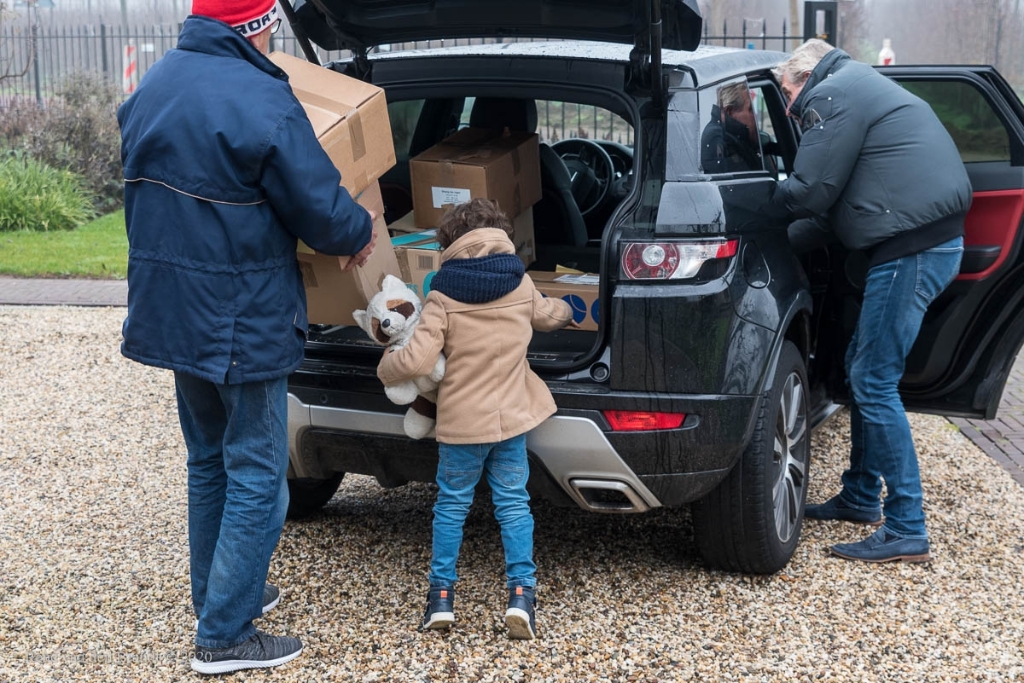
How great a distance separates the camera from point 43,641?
339cm

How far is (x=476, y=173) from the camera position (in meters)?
3.81

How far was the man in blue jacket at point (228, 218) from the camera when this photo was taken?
2.80 metres

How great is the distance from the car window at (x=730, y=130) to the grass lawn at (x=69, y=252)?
6.34 meters

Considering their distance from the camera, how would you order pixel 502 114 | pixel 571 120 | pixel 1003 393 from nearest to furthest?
1. pixel 502 114
2. pixel 1003 393
3. pixel 571 120

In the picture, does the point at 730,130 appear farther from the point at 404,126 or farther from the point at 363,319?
the point at 404,126

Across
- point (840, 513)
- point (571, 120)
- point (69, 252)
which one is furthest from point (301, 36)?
point (69, 252)

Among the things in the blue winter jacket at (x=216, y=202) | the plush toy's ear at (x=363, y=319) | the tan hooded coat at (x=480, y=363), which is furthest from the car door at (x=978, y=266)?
the blue winter jacket at (x=216, y=202)

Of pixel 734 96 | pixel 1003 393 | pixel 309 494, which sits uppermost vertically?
pixel 734 96

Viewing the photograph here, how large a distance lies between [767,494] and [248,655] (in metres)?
1.66

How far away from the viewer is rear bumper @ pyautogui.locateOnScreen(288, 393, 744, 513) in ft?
10.6

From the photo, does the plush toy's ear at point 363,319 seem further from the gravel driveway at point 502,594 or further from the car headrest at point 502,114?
the car headrest at point 502,114

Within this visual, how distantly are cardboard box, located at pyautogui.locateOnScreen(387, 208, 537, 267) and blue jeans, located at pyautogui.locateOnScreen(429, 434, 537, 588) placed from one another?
0.92 meters

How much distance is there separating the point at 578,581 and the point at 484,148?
1617 mm

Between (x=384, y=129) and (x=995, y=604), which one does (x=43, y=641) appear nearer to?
(x=384, y=129)
